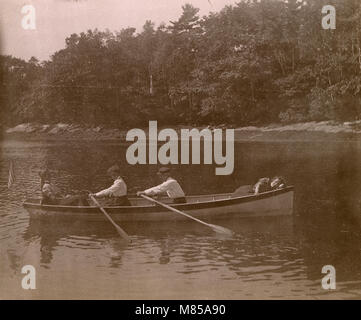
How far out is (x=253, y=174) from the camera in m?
15.2

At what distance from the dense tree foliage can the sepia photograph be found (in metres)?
0.10

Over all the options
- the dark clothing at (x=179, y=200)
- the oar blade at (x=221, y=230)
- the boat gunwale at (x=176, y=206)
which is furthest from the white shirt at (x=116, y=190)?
the oar blade at (x=221, y=230)

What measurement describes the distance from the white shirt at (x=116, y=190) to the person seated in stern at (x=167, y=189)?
383 mm

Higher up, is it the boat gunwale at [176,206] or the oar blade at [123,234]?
the boat gunwale at [176,206]

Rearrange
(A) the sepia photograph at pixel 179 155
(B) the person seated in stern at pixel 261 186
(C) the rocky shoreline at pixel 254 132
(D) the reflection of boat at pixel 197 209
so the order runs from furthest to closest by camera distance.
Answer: (C) the rocky shoreline at pixel 254 132 → (B) the person seated in stern at pixel 261 186 → (D) the reflection of boat at pixel 197 209 → (A) the sepia photograph at pixel 179 155

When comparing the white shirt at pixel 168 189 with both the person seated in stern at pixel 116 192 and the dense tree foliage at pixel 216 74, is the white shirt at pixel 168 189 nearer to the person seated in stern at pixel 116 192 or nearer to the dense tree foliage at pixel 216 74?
the person seated in stern at pixel 116 192

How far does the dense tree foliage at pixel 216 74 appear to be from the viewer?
54.2 ft

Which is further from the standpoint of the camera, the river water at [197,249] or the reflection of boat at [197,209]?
the reflection of boat at [197,209]

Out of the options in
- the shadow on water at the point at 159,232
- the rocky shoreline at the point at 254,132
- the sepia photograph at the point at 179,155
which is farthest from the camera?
the rocky shoreline at the point at 254,132

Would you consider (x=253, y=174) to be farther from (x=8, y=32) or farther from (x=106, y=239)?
(x=8, y=32)

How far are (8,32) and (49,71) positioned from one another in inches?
281

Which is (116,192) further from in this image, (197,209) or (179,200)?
(197,209)
